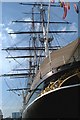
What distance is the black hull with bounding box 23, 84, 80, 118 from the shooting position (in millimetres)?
13719

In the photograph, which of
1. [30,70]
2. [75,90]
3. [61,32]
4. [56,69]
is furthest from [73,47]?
[30,70]

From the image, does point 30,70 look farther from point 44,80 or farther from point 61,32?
point 44,80

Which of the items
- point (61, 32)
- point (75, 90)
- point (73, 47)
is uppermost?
point (61, 32)

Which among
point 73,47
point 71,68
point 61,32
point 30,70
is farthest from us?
point 30,70

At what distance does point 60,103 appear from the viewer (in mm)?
14094

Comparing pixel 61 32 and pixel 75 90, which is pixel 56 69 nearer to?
pixel 75 90

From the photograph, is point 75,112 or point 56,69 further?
point 56,69

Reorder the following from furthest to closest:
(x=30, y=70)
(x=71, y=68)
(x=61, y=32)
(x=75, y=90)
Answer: (x=30, y=70) → (x=61, y=32) → (x=71, y=68) → (x=75, y=90)

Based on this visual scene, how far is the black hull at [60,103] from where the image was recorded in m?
13.7

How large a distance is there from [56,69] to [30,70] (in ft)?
114

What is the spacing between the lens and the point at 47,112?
14883 millimetres

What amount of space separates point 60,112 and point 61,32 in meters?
26.1

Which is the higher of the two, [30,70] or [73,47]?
[30,70]

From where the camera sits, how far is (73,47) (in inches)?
619
